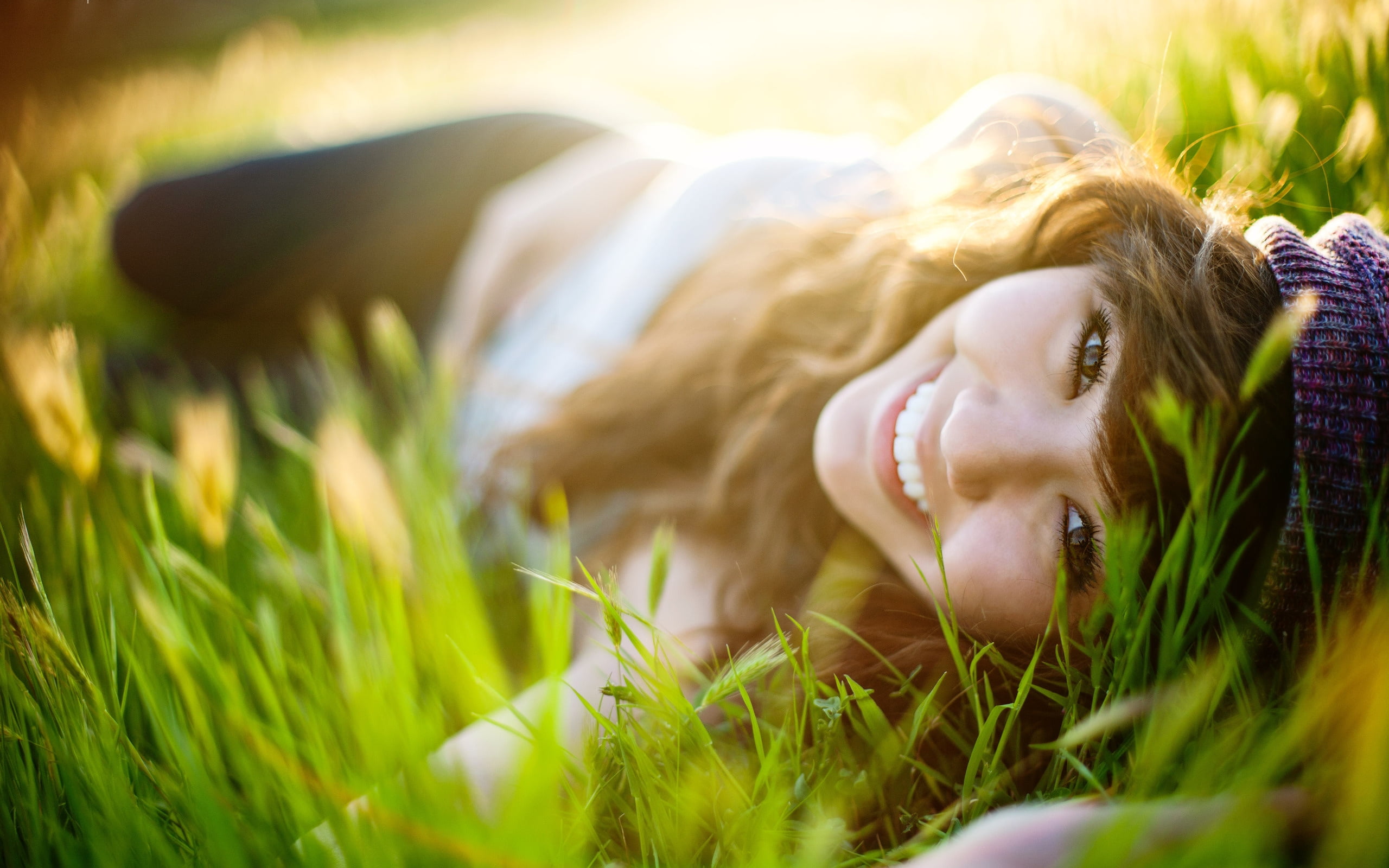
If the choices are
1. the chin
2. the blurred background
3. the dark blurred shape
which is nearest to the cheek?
the chin

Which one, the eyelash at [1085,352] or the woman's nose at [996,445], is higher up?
the eyelash at [1085,352]

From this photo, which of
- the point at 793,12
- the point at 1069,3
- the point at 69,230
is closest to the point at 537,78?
the point at 793,12

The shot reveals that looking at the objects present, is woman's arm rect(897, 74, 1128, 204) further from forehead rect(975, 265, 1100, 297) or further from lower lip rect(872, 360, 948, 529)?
lower lip rect(872, 360, 948, 529)

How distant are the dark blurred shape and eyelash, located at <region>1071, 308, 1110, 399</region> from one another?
2088mm

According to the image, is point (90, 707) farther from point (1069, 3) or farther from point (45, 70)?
point (45, 70)

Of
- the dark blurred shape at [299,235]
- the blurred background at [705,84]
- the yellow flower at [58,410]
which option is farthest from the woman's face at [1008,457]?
the dark blurred shape at [299,235]

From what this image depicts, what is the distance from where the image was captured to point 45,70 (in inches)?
194

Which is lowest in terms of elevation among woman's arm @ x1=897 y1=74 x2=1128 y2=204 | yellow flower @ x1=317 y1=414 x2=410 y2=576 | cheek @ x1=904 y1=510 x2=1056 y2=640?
cheek @ x1=904 y1=510 x2=1056 y2=640

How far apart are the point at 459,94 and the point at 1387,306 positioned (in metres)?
5.69

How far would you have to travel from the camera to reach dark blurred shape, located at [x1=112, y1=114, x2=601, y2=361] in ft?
7.95

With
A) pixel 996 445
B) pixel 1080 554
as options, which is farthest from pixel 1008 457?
pixel 1080 554

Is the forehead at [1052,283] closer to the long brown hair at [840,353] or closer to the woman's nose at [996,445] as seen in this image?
the long brown hair at [840,353]

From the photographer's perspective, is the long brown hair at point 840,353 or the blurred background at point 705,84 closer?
the long brown hair at point 840,353

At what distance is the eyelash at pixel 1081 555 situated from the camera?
994mm
